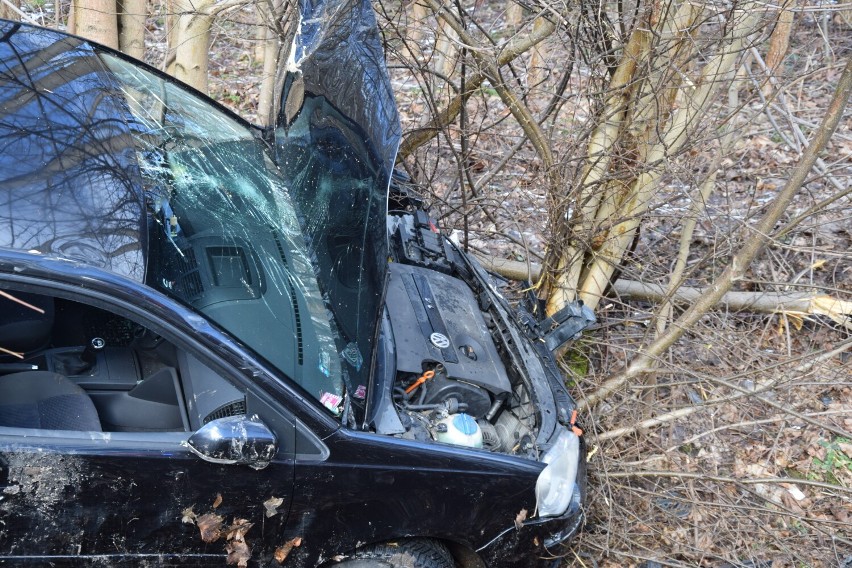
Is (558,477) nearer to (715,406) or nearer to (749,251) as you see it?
(749,251)

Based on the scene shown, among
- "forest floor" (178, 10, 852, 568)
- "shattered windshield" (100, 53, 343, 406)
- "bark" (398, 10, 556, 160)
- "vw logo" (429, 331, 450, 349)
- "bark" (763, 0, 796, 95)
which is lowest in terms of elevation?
"forest floor" (178, 10, 852, 568)

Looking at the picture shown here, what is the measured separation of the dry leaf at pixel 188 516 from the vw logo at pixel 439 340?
1.33 meters

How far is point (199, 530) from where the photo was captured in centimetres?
268

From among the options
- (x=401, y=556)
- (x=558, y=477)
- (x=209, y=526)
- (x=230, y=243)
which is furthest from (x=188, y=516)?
(x=558, y=477)

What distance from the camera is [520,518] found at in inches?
123

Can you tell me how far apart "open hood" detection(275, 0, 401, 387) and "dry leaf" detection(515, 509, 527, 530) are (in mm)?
841

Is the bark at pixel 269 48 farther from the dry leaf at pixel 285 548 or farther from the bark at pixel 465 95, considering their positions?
the dry leaf at pixel 285 548

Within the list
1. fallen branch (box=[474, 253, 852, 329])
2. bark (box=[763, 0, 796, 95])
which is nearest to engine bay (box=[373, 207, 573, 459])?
fallen branch (box=[474, 253, 852, 329])

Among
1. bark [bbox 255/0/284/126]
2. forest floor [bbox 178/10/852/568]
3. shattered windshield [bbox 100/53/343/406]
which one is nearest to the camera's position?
shattered windshield [bbox 100/53/343/406]

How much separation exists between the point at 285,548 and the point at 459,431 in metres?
0.80

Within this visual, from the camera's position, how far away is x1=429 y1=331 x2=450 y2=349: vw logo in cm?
357

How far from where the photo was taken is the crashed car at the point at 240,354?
2.49 meters

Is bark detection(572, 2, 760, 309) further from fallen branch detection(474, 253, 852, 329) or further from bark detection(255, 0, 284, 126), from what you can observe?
bark detection(255, 0, 284, 126)

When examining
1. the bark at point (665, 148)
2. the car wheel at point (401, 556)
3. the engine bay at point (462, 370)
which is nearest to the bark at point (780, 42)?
the bark at point (665, 148)
